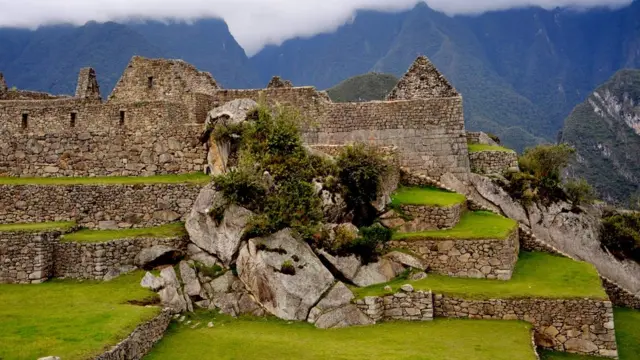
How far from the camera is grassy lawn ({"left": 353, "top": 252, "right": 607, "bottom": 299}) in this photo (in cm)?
1795

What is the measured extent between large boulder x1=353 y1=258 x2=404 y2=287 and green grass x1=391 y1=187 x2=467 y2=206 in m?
3.15

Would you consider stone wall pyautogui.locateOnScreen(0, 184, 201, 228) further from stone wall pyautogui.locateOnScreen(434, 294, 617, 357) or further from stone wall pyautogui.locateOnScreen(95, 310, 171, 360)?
stone wall pyautogui.locateOnScreen(434, 294, 617, 357)

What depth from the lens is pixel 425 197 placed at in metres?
23.0

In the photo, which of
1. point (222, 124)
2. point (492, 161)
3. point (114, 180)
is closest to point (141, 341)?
point (114, 180)

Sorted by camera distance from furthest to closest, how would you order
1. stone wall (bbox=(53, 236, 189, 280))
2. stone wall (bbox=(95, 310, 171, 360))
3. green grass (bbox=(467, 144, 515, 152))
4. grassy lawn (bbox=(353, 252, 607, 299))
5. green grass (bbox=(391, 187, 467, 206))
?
1. green grass (bbox=(467, 144, 515, 152))
2. green grass (bbox=(391, 187, 467, 206))
3. stone wall (bbox=(53, 236, 189, 280))
4. grassy lawn (bbox=(353, 252, 607, 299))
5. stone wall (bbox=(95, 310, 171, 360))

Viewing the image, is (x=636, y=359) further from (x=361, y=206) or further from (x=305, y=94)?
(x=305, y=94)

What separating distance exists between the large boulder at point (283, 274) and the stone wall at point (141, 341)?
2.85 meters

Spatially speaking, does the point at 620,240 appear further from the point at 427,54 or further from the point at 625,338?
the point at 427,54

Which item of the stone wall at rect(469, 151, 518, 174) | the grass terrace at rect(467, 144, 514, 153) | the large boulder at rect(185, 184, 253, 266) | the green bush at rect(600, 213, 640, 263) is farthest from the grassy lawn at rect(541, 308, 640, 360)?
the large boulder at rect(185, 184, 253, 266)

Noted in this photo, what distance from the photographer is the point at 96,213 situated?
21.8m

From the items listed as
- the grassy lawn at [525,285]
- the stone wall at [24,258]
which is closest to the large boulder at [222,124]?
the stone wall at [24,258]

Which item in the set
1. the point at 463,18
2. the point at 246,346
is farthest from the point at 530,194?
the point at 463,18

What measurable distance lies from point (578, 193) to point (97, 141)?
2186 centimetres

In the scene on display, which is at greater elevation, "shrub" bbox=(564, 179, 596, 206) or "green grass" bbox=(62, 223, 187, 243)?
"shrub" bbox=(564, 179, 596, 206)
